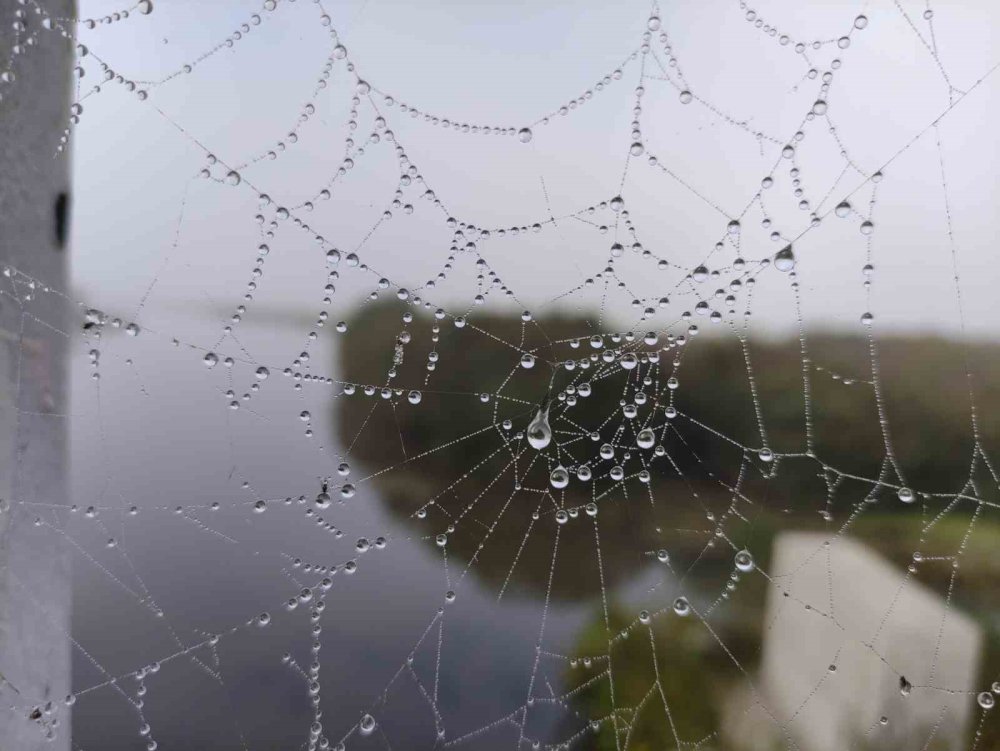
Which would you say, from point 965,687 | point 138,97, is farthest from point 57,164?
point 965,687

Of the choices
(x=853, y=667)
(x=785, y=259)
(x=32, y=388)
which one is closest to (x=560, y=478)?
(x=785, y=259)

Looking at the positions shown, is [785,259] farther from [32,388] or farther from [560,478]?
[32,388]

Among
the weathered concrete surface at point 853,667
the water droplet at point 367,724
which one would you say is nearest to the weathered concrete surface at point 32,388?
the water droplet at point 367,724

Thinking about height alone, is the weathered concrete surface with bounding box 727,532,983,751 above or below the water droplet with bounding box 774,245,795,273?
below

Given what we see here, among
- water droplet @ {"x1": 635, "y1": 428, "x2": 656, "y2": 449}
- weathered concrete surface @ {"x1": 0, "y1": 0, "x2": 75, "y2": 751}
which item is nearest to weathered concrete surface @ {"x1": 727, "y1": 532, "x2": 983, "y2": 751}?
water droplet @ {"x1": 635, "y1": 428, "x2": 656, "y2": 449}

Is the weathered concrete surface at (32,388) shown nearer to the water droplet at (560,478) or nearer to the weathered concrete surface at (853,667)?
the water droplet at (560,478)

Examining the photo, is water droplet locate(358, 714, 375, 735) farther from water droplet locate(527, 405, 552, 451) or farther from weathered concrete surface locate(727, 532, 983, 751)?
weathered concrete surface locate(727, 532, 983, 751)
